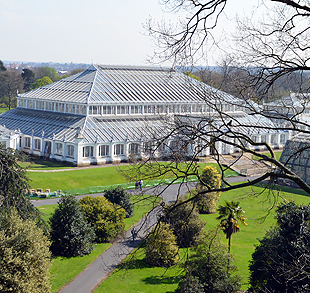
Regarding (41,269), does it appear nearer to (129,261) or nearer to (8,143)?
(129,261)

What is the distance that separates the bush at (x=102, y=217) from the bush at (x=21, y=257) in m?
11.3

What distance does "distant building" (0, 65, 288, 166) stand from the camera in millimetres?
57125

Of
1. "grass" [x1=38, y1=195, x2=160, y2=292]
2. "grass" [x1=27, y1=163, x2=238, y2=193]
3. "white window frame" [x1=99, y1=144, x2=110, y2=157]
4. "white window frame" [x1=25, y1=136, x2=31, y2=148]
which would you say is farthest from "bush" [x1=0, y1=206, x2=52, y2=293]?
"white window frame" [x1=25, y1=136, x2=31, y2=148]

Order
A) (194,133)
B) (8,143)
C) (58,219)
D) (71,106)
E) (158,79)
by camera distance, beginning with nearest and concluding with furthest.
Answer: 1. (194,133)
2. (58,219)
3. (8,143)
4. (71,106)
5. (158,79)

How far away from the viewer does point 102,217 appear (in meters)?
34.9

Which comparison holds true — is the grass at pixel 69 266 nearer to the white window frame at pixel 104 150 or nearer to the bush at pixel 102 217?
the bush at pixel 102 217

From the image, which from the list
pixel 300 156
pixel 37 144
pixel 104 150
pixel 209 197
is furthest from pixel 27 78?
pixel 300 156

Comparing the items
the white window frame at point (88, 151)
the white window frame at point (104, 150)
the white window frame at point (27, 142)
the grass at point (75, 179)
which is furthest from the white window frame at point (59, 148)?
the grass at point (75, 179)

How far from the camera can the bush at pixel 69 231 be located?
3123cm

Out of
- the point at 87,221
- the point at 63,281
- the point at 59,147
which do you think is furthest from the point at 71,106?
the point at 63,281

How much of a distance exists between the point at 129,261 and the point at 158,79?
6499 centimetres

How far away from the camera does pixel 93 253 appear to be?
3212 centimetres

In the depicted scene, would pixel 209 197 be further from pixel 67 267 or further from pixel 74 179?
pixel 67 267

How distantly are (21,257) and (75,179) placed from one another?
91.1 feet
